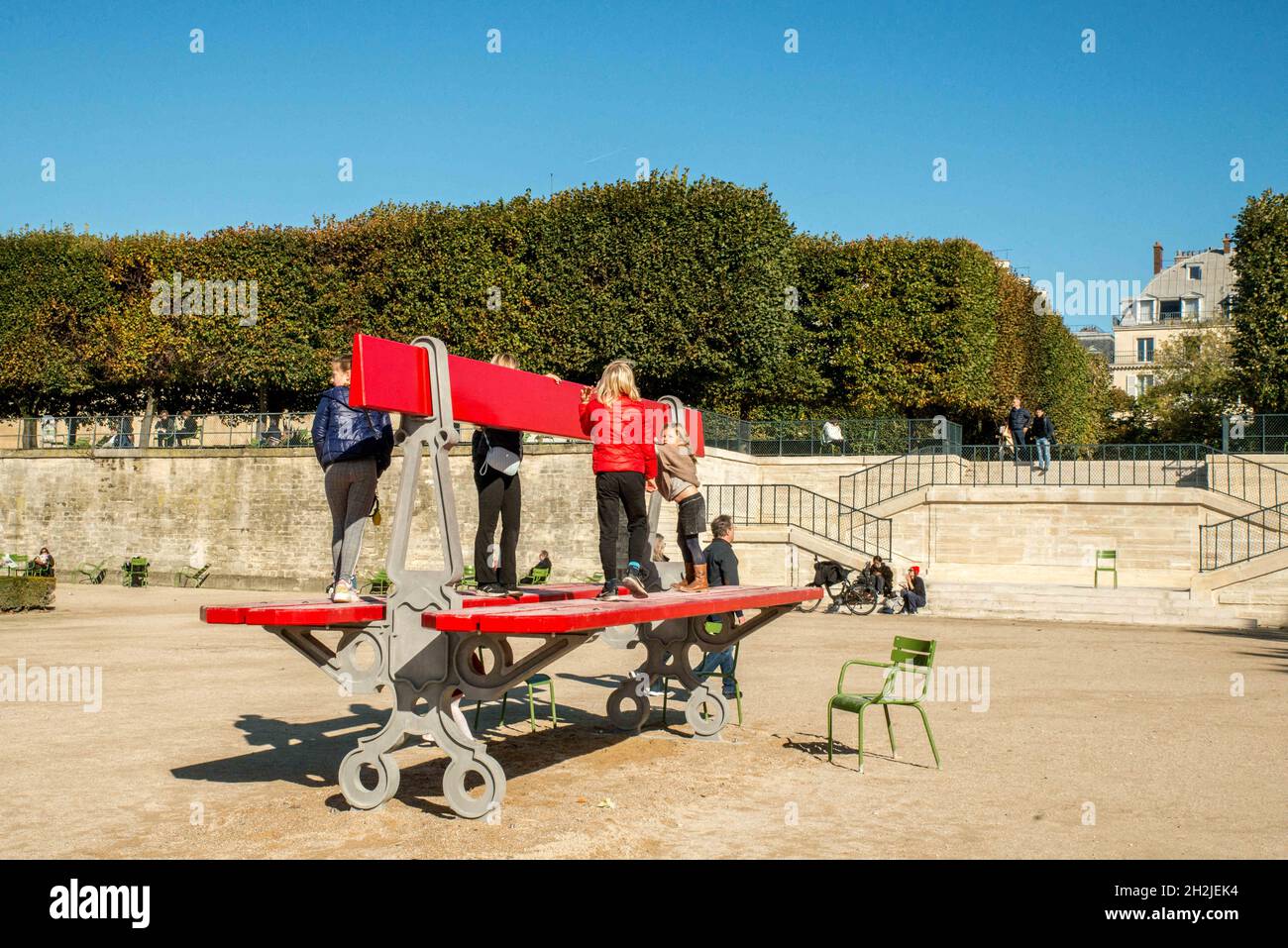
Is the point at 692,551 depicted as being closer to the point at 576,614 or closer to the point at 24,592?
the point at 576,614

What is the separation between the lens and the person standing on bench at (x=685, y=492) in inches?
360

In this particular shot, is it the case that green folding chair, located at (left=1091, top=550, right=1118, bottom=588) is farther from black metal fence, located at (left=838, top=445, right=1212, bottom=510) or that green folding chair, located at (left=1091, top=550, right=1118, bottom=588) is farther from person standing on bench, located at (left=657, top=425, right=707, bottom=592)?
person standing on bench, located at (left=657, top=425, right=707, bottom=592)

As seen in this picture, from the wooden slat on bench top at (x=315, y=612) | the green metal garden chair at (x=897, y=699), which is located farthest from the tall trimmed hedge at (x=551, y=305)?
the wooden slat on bench top at (x=315, y=612)

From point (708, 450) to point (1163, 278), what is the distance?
66551 mm

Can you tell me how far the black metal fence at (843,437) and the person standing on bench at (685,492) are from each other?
20770mm

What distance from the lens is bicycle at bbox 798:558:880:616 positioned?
922 inches

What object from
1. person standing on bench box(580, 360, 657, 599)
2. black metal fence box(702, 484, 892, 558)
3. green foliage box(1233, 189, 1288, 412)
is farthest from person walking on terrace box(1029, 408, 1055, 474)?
person standing on bench box(580, 360, 657, 599)

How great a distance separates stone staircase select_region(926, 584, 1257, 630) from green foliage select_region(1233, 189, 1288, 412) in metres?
11.1

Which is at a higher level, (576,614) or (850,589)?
(576,614)

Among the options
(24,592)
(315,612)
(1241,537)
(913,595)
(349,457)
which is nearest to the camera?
(315,612)

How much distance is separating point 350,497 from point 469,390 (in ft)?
3.60

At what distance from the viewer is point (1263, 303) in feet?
104

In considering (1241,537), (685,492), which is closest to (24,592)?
(685,492)
